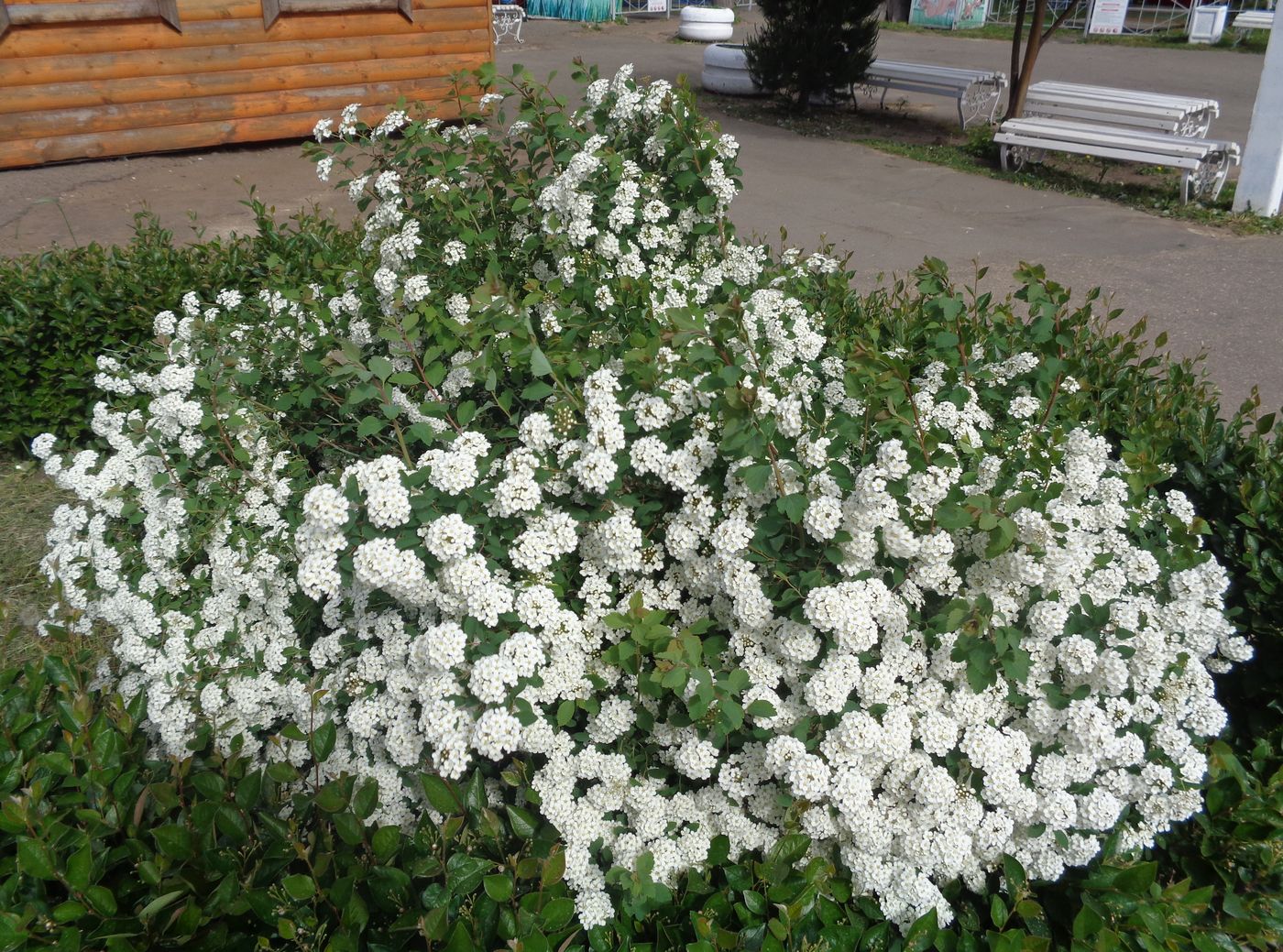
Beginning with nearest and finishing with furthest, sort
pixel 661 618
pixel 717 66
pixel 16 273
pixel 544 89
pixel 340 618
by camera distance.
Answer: pixel 661 618 < pixel 340 618 < pixel 544 89 < pixel 16 273 < pixel 717 66

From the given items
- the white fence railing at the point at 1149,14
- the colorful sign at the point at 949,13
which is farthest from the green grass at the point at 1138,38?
the white fence railing at the point at 1149,14

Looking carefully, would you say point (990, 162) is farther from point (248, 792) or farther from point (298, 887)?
point (298, 887)

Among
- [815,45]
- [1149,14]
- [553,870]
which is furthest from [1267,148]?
[1149,14]

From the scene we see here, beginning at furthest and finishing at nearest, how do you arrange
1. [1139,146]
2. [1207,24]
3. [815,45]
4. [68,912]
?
[1207,24], [815,45], [1139,146], [68,912]

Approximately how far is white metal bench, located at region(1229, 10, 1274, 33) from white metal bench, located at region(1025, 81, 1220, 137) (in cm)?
1488

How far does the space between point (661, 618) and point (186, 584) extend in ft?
4.63

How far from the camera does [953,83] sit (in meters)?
12.0

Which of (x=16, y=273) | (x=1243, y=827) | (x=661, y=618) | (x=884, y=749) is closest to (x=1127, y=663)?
(x=1243, y=827)

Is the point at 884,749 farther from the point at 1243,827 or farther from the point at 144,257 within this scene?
the point at 144,257

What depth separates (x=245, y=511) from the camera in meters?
2.45

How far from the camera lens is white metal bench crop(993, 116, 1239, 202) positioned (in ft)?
28.8

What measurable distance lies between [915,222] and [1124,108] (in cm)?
382

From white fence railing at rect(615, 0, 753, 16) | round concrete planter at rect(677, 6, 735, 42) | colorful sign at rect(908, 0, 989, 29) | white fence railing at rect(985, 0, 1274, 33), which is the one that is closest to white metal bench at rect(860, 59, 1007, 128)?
round concrete planter at rect(677, 6, 735, 42)

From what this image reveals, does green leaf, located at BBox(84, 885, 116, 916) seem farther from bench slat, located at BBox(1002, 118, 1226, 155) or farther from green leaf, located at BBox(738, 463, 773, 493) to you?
bench slat, located at BBox(1002, 118, 1226, 155)
